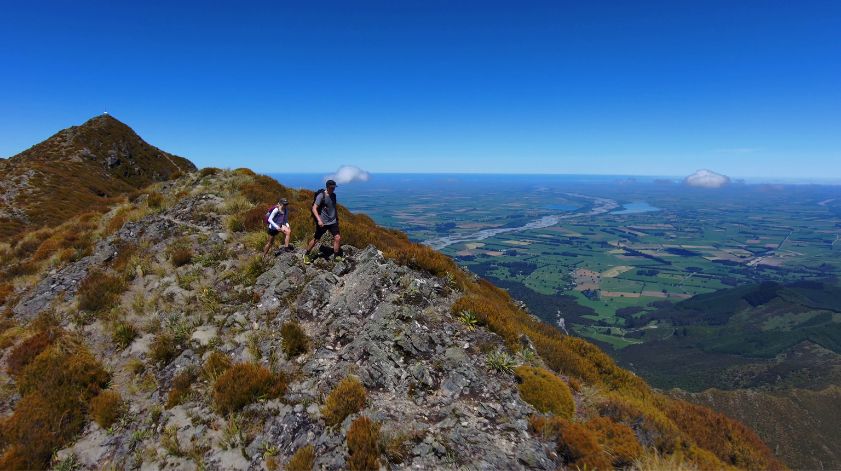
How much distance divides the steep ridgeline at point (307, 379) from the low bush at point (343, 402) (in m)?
0.04

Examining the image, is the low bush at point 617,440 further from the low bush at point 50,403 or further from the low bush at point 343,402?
the low bush at point 50,403

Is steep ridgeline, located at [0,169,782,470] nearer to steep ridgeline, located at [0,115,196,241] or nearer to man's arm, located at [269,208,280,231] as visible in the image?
man's arm, located at [269,208,280,231]

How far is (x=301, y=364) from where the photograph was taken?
912 centimetres

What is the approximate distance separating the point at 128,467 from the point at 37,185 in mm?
57740

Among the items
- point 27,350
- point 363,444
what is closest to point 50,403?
point 27,350

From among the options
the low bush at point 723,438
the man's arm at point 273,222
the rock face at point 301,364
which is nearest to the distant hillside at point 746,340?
the low bush at point 723,438

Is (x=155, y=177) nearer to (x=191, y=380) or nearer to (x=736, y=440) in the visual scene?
(x=191, y=380)

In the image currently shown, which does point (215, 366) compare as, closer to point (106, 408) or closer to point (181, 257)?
point (106, 408)

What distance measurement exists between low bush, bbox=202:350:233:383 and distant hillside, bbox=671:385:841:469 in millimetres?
48764

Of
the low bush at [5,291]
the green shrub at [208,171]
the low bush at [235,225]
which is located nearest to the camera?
the low bush at [5,291]

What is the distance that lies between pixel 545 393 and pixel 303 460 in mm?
5525

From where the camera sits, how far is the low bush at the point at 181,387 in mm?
8422

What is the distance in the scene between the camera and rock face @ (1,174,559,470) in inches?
279

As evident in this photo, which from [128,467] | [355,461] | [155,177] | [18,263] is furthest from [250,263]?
[155,177]
